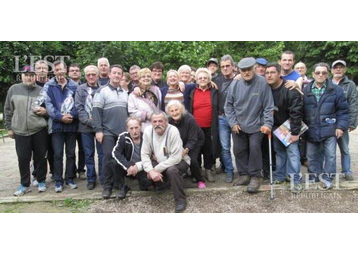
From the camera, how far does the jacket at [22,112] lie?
498cm

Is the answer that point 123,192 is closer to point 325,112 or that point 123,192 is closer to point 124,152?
point 124,152

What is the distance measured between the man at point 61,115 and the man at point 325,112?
3752 mm

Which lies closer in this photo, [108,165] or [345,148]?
[108,165]

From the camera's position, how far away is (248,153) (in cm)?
508

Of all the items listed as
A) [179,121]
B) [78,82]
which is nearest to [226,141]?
[179,121]

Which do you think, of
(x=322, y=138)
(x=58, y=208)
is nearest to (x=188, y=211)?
(x=58, y=208)

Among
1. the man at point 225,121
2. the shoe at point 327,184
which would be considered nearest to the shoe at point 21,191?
the man at point 225,121

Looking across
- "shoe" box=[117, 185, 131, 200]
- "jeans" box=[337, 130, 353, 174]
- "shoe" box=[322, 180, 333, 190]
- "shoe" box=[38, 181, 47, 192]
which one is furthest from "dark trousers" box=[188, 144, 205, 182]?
"shoe" box=[38, 181, 47, 192]

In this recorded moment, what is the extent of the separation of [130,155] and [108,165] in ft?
1.24

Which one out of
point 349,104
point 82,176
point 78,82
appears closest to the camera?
point 349,104

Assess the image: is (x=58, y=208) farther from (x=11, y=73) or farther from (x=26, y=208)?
(x=11, y=73)

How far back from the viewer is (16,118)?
4988 mm

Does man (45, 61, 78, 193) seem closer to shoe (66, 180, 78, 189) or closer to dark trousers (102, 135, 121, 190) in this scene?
shoe (66, 180, 78, 189)

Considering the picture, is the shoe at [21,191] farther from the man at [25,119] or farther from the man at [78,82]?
the man at [78,82]
